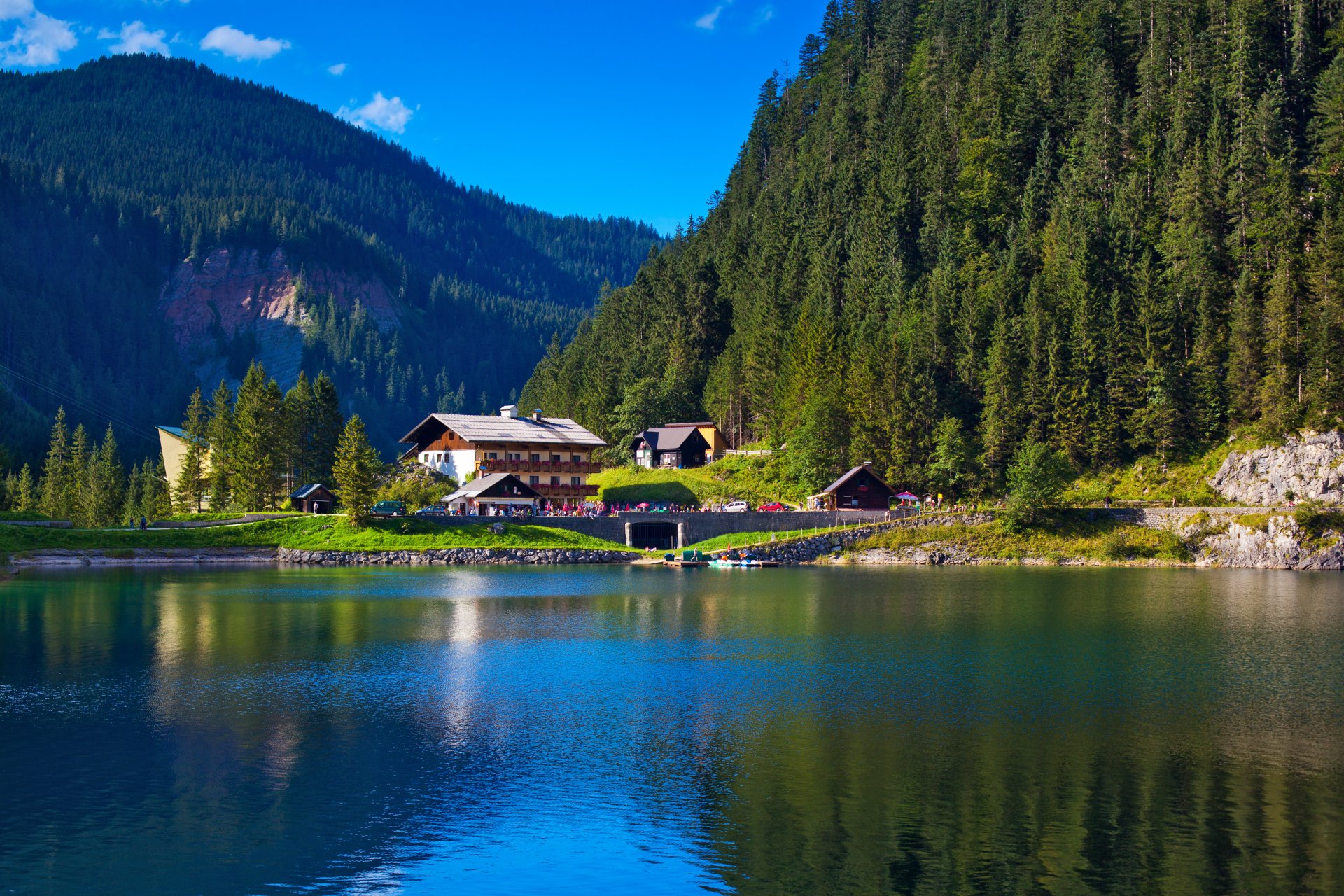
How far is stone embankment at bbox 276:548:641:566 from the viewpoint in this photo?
3541 inches

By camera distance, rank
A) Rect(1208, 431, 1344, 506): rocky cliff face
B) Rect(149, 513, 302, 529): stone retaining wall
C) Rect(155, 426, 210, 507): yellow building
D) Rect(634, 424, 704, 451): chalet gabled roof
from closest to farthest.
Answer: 1. Rect(1208, 431, 1344, 506): rocky cliff face
2. Rect(149, 513, 302, 529): stone retaining wall
3. Rect(634, 424, 704, 451): chalet gabled roof
4. Rect(155, 426, 210, 507): yellow building

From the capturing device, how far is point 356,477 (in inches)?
3597

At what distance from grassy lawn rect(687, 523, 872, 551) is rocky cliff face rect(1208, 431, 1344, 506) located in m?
28.3

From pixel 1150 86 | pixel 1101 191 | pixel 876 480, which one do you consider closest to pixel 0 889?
pixel 876 480

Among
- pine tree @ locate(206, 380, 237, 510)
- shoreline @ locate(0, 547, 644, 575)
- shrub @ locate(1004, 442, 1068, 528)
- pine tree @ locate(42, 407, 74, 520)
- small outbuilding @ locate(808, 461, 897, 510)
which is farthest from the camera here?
pine tree @ locate(42, 407, 74, 520)

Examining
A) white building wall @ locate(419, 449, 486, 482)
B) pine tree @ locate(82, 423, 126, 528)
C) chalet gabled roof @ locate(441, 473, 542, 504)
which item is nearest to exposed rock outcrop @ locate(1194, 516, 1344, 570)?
chalet gabled roof @ locate(441, 473, 542, 504)

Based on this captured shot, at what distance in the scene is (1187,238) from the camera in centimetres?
9756

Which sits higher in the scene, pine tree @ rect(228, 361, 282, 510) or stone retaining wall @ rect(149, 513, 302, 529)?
pine tree @ rect(228, 361, 282, 510)

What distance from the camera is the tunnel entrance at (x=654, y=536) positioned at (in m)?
96.5

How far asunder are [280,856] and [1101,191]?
108 meters

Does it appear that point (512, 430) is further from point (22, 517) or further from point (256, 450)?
point (22, 517)

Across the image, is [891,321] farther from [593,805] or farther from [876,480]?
[593,805]

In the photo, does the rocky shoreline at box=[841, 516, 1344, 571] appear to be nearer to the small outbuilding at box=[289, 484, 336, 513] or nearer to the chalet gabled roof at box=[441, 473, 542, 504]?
the chalet gabled roof at box=[441, 473, 542, 504]

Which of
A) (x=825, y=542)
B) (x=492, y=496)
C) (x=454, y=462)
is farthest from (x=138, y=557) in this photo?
(x=825, y=542)
